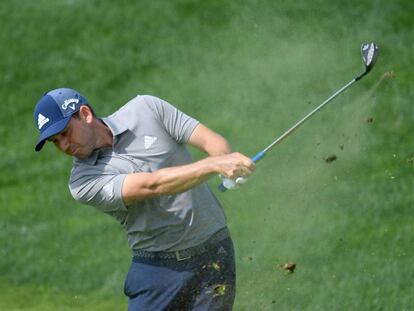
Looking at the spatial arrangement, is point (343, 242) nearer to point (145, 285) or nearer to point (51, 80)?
point (145, 285)

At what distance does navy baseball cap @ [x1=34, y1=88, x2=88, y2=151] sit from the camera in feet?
16.8

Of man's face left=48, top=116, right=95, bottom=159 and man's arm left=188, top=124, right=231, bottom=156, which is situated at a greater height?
man's face left=48, top=116, right=95, bottom=159

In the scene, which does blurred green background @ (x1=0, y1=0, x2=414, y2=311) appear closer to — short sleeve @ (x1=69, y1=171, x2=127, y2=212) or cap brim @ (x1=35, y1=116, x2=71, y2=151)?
short sleeve @ (x1=69, y1=171, x2=127, y2=212)

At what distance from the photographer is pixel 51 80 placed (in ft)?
32.0

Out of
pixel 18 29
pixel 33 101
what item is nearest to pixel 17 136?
pixel 33 101

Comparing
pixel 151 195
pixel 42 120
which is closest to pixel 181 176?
pixel 151 195

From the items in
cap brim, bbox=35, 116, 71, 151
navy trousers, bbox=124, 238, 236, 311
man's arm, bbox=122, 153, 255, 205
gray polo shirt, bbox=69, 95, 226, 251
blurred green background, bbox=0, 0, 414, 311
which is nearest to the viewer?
man's arm, bbox=122, 153, 255, 205

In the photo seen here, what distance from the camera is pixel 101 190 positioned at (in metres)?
5.15

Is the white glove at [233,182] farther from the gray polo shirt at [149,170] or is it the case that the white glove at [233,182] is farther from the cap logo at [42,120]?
the cap logo at [42,120]

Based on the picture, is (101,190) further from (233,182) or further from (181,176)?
(233,182)

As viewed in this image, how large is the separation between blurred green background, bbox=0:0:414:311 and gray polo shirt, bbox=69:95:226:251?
136 centimetres

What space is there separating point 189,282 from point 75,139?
2.91 feet

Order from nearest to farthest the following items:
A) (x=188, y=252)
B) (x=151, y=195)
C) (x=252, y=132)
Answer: (x=151, y=195)
(x=188, y=252)
(x=252, y=132)

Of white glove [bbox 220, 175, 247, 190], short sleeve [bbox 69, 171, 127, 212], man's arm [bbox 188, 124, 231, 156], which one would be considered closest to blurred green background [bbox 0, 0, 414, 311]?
man's arm [bbox 188, 124, 231, 156]
